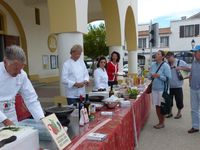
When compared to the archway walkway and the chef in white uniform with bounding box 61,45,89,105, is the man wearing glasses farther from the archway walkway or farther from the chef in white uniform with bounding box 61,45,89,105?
the chef in white uniform with bounding box 61,45,89,105

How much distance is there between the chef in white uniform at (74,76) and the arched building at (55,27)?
3.64 feet

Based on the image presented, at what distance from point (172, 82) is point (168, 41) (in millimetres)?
35560

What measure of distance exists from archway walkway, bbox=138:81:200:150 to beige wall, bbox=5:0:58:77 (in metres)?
8.50

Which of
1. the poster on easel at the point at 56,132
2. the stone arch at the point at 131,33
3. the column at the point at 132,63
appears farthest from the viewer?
the column at the point at 132,63

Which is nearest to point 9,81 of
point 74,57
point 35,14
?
point 74,57

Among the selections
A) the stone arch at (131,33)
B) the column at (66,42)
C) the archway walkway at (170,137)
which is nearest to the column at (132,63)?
the stone arch at (131,33)

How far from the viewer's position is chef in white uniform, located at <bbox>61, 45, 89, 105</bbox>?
12.1 feet

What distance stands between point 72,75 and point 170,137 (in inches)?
92.1

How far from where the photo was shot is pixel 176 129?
519 centimetres

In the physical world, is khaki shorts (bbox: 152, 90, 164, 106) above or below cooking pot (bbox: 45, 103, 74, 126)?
below

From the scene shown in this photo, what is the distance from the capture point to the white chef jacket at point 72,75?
147 inches

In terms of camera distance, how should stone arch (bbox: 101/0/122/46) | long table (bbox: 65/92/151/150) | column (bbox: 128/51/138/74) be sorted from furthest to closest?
column (bbox: 128/51/138/74)
stone arch (bbox: 101/0/122/46)
long table (bbox: 65/92/151/150)

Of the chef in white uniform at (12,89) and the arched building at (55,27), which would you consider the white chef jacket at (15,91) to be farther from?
the arched building at (55,27)

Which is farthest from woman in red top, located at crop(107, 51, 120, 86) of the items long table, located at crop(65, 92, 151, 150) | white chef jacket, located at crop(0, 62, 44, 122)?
white chef jacket, located at crop(0, 62, 44, 122)
